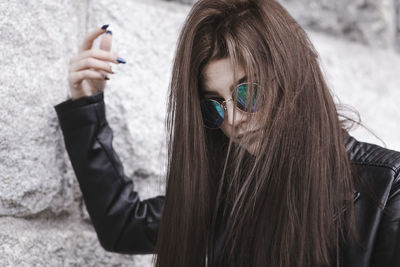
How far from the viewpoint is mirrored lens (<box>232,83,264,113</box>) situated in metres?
1.03

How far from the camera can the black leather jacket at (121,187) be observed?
39.4 inches

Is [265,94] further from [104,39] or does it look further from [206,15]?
[104,39]

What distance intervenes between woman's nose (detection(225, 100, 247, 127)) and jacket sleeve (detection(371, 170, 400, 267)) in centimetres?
35

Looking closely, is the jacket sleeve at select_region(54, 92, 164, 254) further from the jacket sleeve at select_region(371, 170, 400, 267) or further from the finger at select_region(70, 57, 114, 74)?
the jacket sleeve at select_region(371, 170, 400, 267)

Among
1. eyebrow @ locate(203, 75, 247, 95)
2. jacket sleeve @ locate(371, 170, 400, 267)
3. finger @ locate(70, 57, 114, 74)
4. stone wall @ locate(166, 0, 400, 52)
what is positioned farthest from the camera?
stone wall @ locate(166, 0, 400, 52)

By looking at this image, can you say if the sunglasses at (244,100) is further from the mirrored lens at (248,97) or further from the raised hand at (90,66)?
the raised hand at (90,66)

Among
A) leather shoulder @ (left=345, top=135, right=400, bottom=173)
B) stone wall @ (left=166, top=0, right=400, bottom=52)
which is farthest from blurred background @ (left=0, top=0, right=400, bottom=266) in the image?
leather shoulder @ (left=345, top=135, right=400, bottom=173)

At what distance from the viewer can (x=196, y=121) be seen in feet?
3.73

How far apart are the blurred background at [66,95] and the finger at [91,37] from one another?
73 millimetres

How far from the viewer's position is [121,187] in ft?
4.07

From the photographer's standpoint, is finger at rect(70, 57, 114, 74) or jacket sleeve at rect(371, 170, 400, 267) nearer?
jacket sleeve at rect(371, 170, 400, 267)

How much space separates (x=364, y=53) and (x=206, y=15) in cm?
91

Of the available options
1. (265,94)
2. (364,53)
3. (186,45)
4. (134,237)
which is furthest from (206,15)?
(364,53)

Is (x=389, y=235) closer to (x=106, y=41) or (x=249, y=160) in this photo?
(x=249, y=160)
